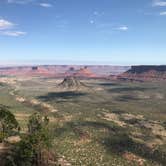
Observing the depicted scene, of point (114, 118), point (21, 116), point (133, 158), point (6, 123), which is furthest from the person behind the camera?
point (114, 118)

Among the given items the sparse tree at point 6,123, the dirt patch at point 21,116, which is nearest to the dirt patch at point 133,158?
the sparse tree at point 6,123

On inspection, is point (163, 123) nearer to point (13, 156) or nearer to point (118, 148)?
point (118, 148)

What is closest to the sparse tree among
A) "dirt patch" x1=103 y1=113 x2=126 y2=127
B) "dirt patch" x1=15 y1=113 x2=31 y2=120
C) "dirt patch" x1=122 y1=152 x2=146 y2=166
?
"dirt patch" x1=122 y1=152 x2=146 y2=166

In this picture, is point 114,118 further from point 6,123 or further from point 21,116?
point 6,123

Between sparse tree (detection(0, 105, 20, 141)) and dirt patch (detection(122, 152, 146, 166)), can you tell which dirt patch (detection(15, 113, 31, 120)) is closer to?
sparse tree (detection(0, 105, 20, 141))

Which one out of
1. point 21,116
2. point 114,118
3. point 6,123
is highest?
point 6,123

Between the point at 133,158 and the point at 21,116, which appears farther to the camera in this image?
the point at 21,116

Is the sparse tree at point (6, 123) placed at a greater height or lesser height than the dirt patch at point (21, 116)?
greater

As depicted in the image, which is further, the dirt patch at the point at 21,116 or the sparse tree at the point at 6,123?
the dirt patch at the point at 21,116

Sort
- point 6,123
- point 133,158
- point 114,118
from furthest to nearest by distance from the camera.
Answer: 1. point 114,118
2. point 6,123
3. point 133,158

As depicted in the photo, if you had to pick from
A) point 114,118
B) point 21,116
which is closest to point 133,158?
point 114,118

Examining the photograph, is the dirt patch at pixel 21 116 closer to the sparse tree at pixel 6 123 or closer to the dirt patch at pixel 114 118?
the dirt patch at pixel 114 118

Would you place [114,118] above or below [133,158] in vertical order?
below
